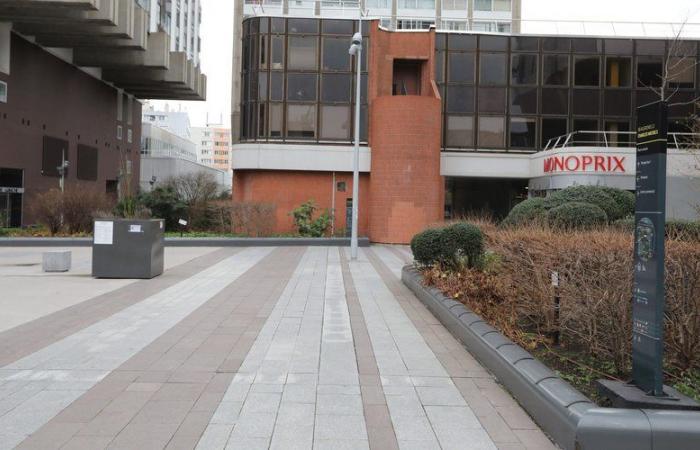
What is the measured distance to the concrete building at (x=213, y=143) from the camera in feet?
517

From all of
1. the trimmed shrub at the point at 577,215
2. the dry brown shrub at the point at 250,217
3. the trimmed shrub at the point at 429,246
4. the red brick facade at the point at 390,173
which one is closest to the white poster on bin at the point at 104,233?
the trimmed shrub at the point at 429,246

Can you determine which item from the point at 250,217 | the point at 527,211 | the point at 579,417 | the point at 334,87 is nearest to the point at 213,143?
the point at 334,87

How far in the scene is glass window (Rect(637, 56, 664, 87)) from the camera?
3284cm

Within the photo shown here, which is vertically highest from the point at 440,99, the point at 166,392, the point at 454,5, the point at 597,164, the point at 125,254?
the point at 454,5

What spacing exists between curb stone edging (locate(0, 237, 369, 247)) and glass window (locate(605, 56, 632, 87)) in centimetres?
1741

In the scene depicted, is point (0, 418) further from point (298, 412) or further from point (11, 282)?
point (11, 282)

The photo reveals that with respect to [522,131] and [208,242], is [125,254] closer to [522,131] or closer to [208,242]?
[208,242]

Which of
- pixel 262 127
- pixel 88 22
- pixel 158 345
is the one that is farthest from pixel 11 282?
pixel 88 22

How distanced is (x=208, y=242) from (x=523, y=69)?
19108 millimetres

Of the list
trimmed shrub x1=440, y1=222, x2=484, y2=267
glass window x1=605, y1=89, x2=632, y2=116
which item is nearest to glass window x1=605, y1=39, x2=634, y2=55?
glass window x1=605, y1=89, x2=632, y2=116

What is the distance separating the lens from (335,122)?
105ft

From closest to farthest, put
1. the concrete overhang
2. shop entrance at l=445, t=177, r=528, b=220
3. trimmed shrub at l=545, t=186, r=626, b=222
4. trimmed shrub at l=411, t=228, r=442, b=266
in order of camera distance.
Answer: trimmed shrub at l=411, t=228, r=442, b=266, trimmed shrub at l=545, t=186, r=626, b=222, the concrete overhang, shop entrance at l=445, t=177, r=528, b=220

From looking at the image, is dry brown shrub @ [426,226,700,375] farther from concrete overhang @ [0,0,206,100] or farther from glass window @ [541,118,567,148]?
concrete overhang @ [0,0,206,100]

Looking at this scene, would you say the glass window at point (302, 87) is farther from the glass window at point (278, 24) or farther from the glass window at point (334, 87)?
the glass window at point (278, 24)
